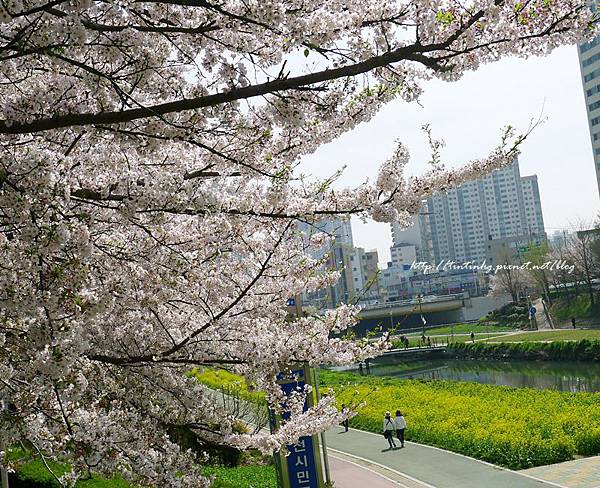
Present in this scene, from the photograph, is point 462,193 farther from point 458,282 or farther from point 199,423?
point 199,423

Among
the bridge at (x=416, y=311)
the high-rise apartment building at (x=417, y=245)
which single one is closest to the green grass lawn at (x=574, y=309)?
the bridge at (x=416, y=311)

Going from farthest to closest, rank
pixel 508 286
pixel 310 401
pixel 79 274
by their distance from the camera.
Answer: pixel 508 286 < pixel 310 401 < pixel 79 274

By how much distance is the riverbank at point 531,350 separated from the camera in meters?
36.3

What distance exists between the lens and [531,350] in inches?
1619

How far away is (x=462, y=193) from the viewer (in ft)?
540

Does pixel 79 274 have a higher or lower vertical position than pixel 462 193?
lower

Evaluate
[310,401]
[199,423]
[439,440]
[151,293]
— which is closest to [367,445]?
[439,440]

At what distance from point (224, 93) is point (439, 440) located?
1462 centimetres

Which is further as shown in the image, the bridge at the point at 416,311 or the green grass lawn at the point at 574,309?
the bridge at the point at 416,311

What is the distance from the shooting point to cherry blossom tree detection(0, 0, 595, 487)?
3.53m

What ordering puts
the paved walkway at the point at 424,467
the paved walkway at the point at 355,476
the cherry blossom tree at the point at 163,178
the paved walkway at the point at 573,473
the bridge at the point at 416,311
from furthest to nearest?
1. the bridge at the point at 416,311
2. the paved walkway at the point at 355,476
3. the paved walkway at the point at 424,467
4. the paved walkway at the point at 573,473
5. the cherry blossom tree at the point at 163,178

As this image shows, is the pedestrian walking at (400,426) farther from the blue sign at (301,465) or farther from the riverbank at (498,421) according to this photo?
the blue sign at (301,465)

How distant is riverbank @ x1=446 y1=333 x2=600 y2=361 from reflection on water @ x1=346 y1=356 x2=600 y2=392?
0.55 meters

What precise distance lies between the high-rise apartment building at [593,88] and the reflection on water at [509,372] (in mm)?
49096
